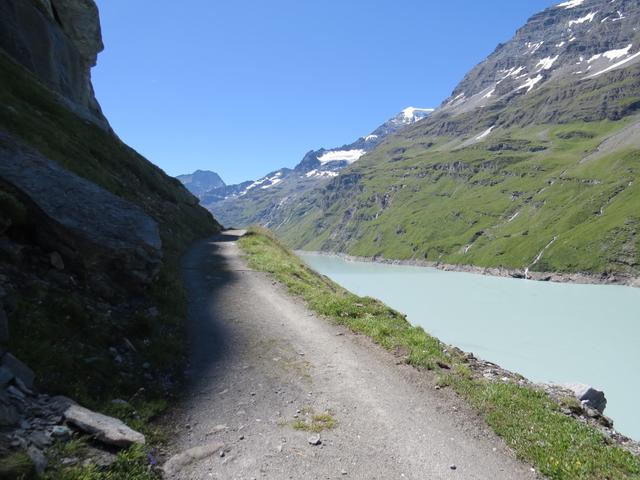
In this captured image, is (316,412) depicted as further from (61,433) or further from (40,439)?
(40,439)

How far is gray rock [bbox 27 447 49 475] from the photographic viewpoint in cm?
656

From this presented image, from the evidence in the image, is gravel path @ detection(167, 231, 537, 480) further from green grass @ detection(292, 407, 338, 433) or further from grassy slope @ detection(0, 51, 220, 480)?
grassy slope @ detection(0, 51, 220, 480)

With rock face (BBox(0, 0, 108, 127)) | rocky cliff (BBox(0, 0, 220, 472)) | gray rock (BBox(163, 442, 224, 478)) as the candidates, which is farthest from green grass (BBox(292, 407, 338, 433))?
rock face (BBox(0, 0, 108, 127))

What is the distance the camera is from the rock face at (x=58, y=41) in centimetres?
Result: 4366

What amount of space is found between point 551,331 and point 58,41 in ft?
258

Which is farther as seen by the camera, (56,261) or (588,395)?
(588,395)

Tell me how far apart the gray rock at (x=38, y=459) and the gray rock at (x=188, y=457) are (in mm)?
2226

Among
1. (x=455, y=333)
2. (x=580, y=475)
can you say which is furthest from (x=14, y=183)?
(x=455, y=333)

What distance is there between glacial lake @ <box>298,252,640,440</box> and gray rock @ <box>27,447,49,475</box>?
35475mm

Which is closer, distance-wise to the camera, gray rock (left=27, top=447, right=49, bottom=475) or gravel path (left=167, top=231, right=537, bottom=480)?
gray rock (left=27, top=447, right=49, bottom=475)

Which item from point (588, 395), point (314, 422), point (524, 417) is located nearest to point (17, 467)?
point (314, 422)

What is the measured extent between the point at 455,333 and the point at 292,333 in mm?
49320

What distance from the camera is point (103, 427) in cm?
823

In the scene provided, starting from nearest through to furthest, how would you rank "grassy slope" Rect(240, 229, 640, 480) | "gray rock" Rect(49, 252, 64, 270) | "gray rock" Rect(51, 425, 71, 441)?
1. "gray rock" Rect(51, 425, 71, 441)
2. "grassy slope" Rect(240, 229, 640, 480)
3. "gray rock" Rect(49, 252, 64, 270)
